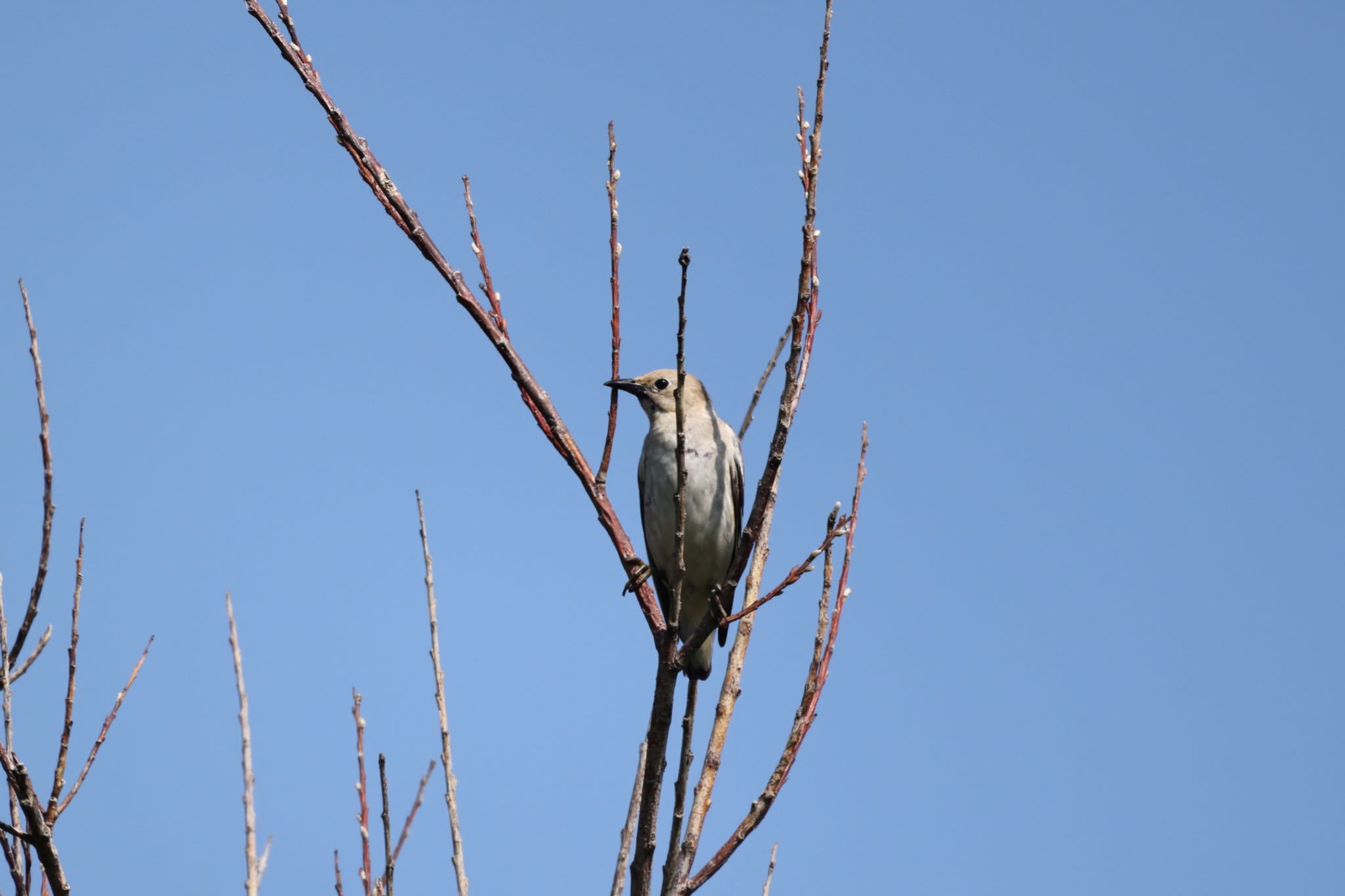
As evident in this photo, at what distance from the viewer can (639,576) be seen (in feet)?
12.2

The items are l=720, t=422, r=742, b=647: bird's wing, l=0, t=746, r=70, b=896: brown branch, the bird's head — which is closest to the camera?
l=0, t=746, r=70, b=896: brown branch

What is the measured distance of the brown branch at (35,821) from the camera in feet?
9.30

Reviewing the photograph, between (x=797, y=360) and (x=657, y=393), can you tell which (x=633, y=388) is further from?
(x=797, y=360)

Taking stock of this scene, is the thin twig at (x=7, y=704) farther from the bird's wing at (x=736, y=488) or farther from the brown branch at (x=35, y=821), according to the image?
the bird's wing at (x=736, y=488)

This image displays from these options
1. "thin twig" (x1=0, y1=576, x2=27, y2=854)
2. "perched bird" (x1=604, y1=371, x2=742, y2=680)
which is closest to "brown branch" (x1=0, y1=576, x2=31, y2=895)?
"thin twig" (x1=0, y1=576, x2=27, y2=854)

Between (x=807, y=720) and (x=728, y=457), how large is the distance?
12.7 feet

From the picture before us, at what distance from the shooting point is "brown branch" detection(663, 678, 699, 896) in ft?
10.2

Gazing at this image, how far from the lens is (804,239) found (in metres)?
2.89

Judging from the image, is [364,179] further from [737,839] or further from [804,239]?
[737,839]

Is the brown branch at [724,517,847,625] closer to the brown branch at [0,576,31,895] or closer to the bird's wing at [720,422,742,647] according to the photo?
the brown branch at [0,576,31,895]

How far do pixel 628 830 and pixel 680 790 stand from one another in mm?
616

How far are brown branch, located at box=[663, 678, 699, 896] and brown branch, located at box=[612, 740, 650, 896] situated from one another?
0.79ft

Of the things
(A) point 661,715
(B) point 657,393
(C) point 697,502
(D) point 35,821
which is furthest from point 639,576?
(B) point 657,393

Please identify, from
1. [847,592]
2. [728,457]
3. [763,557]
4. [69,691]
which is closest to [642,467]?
[728,457]
